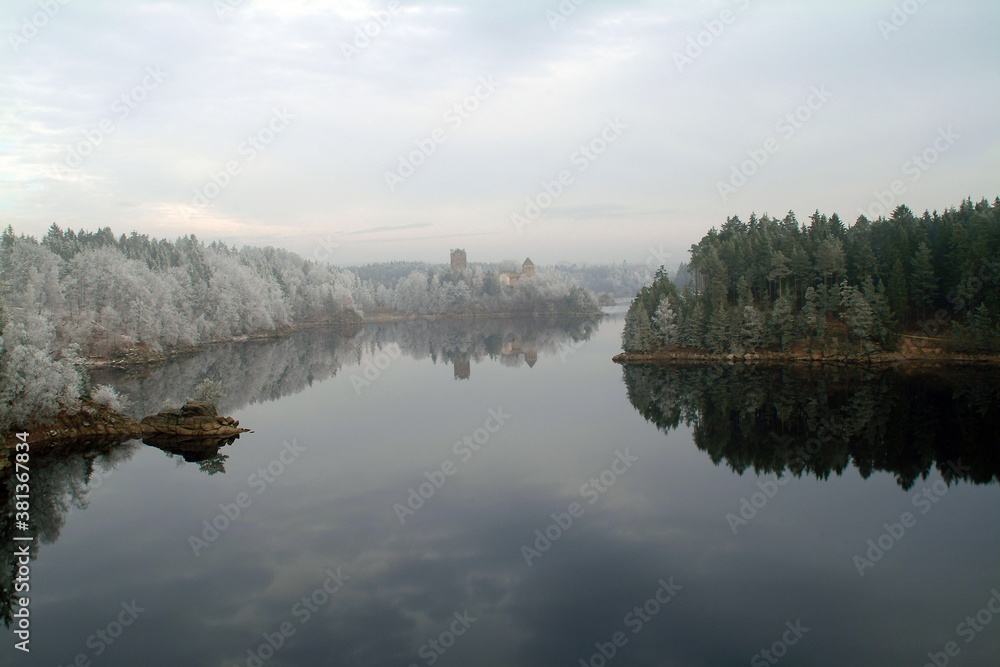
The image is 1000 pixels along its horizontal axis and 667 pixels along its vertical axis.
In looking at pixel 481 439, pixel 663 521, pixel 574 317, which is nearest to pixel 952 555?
pixel 663 521

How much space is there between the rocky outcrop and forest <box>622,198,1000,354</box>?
4066 cm

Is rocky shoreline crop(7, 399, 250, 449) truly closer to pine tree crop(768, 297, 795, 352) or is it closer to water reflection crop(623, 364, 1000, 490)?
water reflection crop(623, 364, 1000, 490)

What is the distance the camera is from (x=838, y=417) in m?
35.8

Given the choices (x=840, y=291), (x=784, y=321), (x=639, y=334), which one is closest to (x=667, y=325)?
(x=639, y=334)

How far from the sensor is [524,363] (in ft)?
229

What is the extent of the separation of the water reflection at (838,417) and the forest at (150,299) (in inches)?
1387

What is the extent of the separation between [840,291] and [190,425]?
174ft

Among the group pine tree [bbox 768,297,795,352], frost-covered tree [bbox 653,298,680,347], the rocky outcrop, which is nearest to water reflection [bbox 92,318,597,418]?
the rocky outcrop

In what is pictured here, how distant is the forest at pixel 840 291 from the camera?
169ft

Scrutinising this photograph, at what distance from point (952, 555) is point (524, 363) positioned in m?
51.8

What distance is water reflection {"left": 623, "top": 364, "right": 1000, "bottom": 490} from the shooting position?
93.1 feet

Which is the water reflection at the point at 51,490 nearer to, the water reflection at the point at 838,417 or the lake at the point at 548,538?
the lake at the point at 548,538

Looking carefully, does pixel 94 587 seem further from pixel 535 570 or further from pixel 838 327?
pixel 838 327

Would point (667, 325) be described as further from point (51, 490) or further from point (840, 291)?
point (51, 490)
